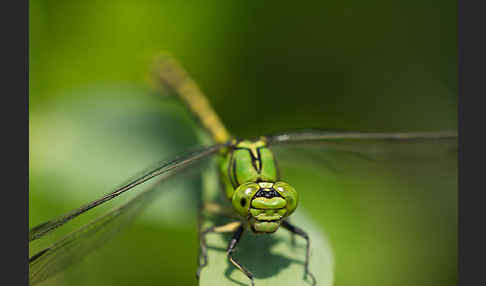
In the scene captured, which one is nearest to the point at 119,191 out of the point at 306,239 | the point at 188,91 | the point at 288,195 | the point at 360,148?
the point at 288,195

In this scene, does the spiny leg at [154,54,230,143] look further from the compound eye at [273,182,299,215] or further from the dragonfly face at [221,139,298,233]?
the compound eye at [273,182,299,215]

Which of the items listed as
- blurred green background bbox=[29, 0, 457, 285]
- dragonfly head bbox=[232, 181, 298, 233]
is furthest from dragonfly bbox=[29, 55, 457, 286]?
blurred green background bbox=[29, 0, 457, 285]

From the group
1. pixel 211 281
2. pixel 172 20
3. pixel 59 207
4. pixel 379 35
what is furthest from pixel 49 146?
pixel 379 35

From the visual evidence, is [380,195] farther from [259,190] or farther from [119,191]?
[119,191]

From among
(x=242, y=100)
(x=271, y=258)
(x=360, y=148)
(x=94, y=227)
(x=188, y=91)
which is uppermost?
(x=188, y=91)

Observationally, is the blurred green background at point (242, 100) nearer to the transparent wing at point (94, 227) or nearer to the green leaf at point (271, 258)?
the transparent wing at point (94, 227)
